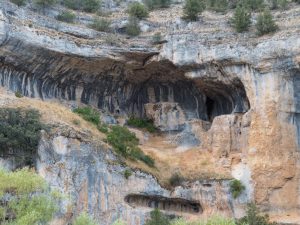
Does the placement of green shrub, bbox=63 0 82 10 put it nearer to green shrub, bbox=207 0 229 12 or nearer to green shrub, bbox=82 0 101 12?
green shrub, bbox=82 0 101 12

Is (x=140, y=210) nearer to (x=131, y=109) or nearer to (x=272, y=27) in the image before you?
(x=131, y=109)

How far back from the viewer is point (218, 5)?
45219mm

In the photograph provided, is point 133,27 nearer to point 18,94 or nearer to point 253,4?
point 253,4

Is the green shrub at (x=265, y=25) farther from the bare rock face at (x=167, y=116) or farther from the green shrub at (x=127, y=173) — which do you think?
the green shrub at (x=127, y=173)

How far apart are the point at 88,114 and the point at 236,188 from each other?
33.3 ft

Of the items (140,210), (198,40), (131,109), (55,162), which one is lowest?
(140,210)

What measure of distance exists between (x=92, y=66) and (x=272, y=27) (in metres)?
12.0

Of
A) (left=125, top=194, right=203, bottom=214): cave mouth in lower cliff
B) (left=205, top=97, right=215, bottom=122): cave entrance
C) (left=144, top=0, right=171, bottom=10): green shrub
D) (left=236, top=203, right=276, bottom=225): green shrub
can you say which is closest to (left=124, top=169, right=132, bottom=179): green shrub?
(left=125, top=194, right=203, bottom=214): cave mouth in lower cliff

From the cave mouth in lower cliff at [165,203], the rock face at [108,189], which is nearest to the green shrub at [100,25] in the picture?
the rock face at [108,189]

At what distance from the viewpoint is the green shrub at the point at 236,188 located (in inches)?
1284

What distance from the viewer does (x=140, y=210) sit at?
102 ft

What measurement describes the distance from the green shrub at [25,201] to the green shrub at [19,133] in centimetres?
722

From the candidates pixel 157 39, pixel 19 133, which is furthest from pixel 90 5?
pixel 19 133

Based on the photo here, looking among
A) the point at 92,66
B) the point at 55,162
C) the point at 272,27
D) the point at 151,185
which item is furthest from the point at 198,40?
the point at 55,162
